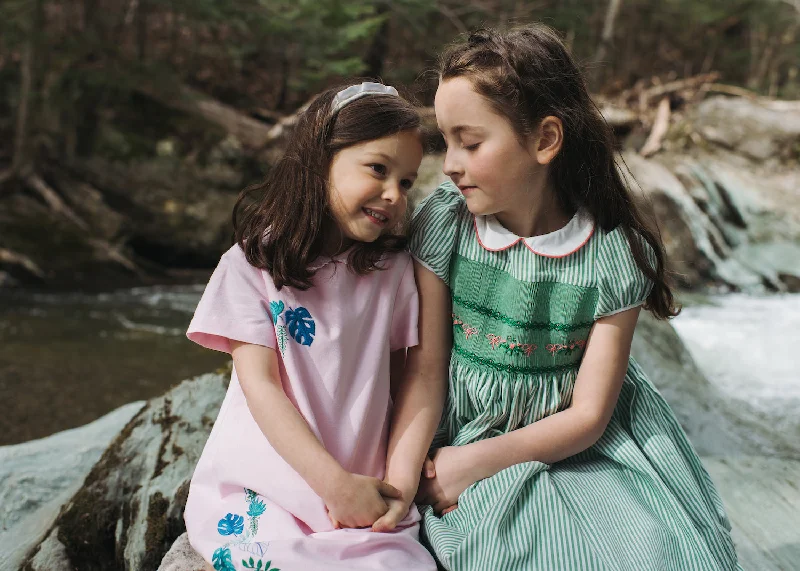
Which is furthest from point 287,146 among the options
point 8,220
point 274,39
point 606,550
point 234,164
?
point 274,39

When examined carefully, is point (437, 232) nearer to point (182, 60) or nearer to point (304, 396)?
point (304, 396)

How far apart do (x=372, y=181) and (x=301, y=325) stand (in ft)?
1.10

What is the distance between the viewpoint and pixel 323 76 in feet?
25.5

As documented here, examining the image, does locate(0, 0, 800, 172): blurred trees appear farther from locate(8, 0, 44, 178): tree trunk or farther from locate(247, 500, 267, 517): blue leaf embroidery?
locate(247, 500, 267, 517): blue leaf embroidery

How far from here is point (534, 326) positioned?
5.62 feet

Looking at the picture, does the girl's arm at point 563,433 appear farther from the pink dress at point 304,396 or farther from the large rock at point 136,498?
the large rock at point 136,498

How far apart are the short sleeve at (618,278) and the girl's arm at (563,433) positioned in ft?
0.08

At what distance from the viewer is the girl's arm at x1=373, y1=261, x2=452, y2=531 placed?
1.61 m

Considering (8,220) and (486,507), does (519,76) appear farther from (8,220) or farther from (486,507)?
(8,220)

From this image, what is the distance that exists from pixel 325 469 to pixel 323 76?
6791 mm

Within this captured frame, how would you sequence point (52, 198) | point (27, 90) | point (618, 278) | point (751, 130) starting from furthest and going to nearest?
point (751, 130) < point (52, 198) < point (27, 90) < point (618, 278)

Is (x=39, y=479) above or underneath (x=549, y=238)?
underneath

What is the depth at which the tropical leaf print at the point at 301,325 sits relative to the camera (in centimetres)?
161

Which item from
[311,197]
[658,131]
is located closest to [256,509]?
[311,197]
